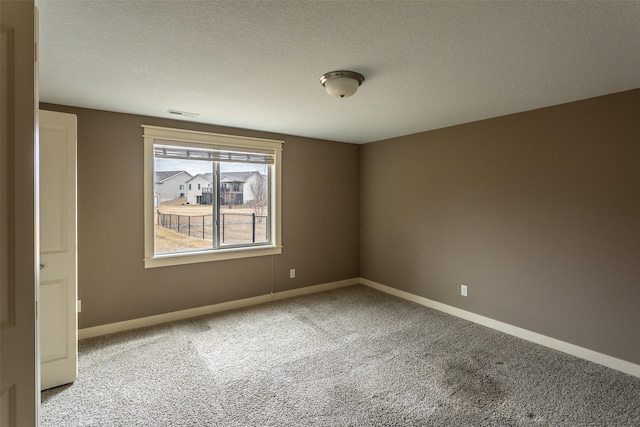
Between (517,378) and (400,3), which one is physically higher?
(400,3)

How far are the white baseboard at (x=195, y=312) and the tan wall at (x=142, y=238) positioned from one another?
6 cm

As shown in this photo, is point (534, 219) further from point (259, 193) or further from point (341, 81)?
point (259, 193)

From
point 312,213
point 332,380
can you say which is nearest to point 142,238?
point 312,213

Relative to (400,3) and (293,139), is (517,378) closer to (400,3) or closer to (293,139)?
(400,3)

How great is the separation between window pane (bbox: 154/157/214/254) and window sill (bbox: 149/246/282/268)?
14 centimetres

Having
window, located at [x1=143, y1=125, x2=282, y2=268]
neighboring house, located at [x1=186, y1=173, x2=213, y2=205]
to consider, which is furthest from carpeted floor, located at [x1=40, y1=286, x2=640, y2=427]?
neighboring house, located at [x1=186, y1=173, x2=213, y2=205]

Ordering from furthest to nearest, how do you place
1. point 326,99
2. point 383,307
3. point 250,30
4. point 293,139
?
point 293,139
point 383,307
point 326,99
point 250,30

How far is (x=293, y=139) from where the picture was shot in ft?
15.0

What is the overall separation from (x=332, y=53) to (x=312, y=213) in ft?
9.69

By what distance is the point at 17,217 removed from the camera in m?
1.03

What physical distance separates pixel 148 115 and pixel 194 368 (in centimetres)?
259

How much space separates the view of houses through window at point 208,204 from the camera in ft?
12.4

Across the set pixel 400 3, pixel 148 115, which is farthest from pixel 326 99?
pixel 148 115

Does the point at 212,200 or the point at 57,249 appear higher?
the point at 212,200
